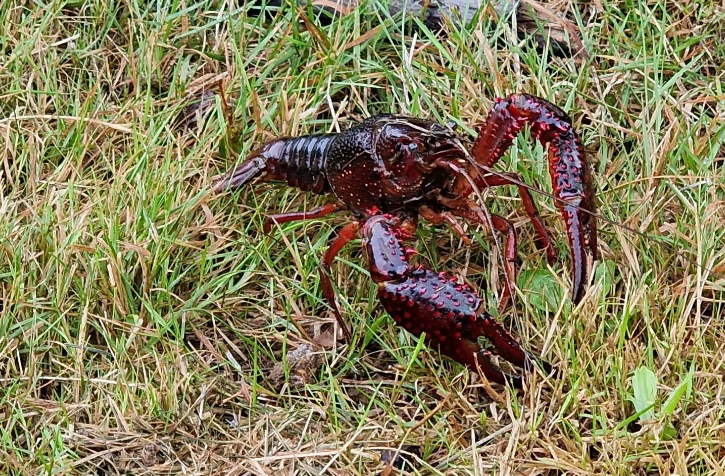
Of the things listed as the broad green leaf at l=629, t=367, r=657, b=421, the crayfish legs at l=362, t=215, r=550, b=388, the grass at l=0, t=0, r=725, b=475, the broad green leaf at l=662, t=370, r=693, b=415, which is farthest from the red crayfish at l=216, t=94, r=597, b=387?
the broad green leaf at l=662, t=370, r=693, b=415

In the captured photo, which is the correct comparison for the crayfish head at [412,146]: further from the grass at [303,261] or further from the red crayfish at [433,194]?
the grass at [303,261]

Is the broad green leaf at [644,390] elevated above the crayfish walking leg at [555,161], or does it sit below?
below

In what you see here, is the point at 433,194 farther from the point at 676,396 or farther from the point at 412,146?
the point at 676,396

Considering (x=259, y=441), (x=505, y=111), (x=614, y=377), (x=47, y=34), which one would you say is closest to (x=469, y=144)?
(x=505, y=111)

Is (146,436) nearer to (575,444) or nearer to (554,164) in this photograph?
(575,444)

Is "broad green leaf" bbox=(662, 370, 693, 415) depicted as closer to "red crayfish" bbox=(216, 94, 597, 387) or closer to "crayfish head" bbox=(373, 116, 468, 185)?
"red crayfish" bbox=(216, 94, 597, 387)

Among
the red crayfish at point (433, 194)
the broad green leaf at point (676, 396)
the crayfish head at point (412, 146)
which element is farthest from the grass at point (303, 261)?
the crayfish head at point (412, 146)
